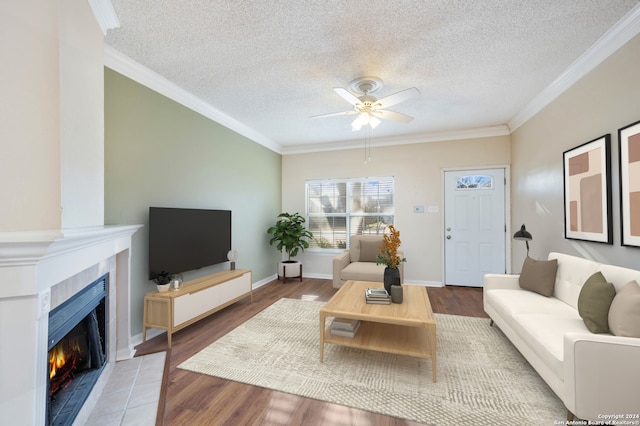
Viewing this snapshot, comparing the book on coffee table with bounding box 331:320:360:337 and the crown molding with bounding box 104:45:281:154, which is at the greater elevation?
the crown molding with bounding box 104:45:281:154

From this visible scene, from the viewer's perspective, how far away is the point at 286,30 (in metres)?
2.05

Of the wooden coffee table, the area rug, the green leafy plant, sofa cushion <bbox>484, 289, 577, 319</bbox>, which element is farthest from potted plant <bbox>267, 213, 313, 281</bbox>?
sofa cushion <bbox>484, 289, 577, 319</bbox>

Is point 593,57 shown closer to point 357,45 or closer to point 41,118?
point 357,45

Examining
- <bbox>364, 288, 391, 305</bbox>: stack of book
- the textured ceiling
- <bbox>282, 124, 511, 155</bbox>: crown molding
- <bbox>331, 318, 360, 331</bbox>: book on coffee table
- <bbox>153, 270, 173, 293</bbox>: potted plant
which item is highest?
the textured ceiling

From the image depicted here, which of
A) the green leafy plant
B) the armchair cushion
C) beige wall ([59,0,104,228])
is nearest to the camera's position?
beige wall ([59,0,104,228])

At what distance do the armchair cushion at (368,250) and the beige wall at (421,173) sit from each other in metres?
0.75

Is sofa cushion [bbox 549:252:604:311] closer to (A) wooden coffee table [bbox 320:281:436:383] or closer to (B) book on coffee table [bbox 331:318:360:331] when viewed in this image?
(A) wooden coffee table [bbox 320:281:436:383]

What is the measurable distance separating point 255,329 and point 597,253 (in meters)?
3.42

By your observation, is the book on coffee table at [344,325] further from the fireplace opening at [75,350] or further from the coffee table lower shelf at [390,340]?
the fireplace opening at [75,350]

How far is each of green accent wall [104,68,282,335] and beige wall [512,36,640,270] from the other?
4178mm

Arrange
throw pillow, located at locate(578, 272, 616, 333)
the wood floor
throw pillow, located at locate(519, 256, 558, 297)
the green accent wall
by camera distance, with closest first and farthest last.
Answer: the wood floor, throw pillow, located at locate(578, 272, 616, 333), the green accent wall, throw pillow, located at locate(519, 256, 558, 297)

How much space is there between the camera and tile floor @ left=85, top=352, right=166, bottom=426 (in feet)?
5.15

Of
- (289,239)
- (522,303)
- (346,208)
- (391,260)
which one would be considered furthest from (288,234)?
(522,303)

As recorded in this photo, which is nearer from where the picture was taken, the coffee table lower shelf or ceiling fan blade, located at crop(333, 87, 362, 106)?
the coffee table lower shelf
